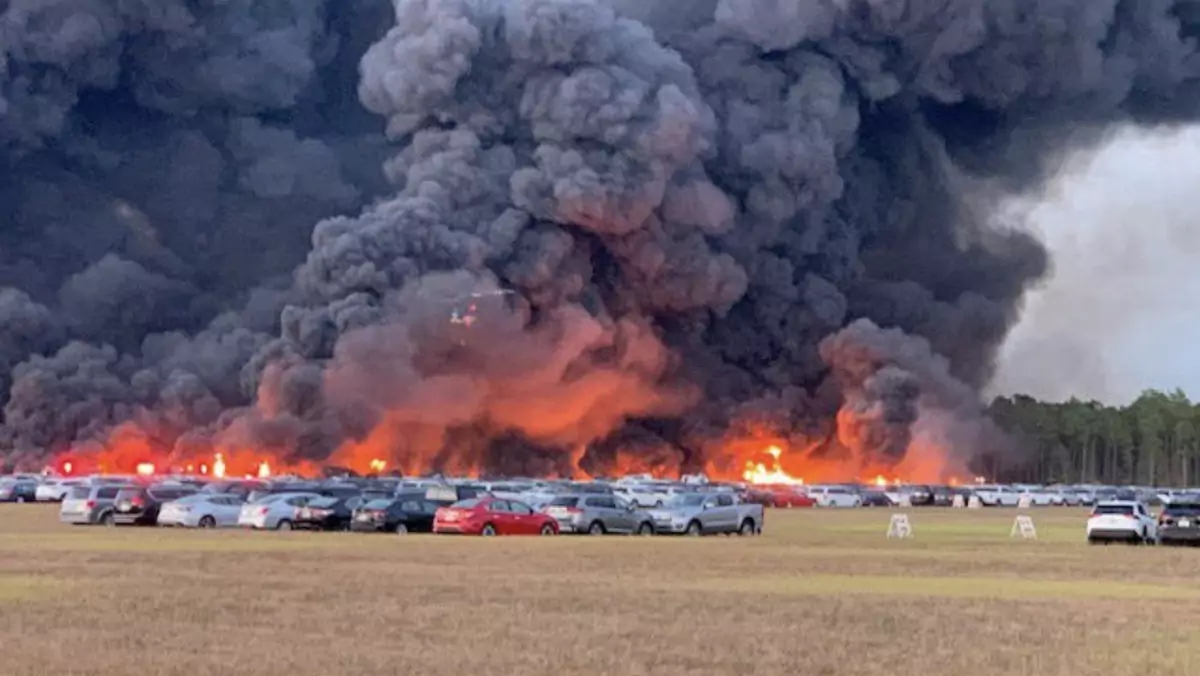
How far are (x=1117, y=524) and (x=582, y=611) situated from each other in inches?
1129

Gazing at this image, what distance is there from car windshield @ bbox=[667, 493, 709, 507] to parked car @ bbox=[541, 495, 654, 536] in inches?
38.4

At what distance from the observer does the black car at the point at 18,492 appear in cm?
7894

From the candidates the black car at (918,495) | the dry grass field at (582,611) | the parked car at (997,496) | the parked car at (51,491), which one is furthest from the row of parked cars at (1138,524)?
the parked car at (997,496)

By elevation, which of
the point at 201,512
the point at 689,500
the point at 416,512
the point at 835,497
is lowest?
the point at 201,512

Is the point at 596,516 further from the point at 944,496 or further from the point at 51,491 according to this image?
the point at 944,496

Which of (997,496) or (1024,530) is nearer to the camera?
(1024,530)

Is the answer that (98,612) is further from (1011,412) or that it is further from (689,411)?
(1011,412)

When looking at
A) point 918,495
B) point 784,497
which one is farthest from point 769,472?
point 784,497

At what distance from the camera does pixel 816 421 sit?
Answer: 97.6m

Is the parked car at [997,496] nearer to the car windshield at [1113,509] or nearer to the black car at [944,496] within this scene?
the black car at [944,496]

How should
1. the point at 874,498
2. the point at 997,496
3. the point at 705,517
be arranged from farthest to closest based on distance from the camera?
the point at 997,496, the point at 874,498, the point at 705,517

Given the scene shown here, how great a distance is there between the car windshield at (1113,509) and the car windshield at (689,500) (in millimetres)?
11044

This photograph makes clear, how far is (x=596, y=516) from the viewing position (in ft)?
175

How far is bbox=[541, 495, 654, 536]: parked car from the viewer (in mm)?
53125
